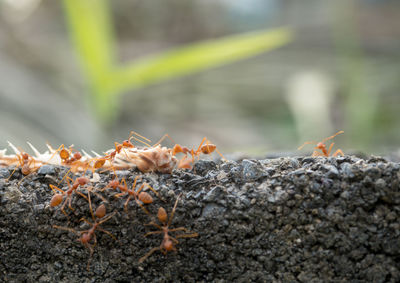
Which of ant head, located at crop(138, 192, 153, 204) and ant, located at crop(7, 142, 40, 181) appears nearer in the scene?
ant head, located at crop(138, 192, 153, 204)

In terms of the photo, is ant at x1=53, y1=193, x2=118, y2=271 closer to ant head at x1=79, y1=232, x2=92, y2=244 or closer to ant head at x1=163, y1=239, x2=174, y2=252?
ant head at x1=79, y1=232, x2=92, y2=244

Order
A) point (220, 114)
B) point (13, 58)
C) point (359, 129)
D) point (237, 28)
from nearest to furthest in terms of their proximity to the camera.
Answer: point (359, 129), point (13, 58), point (220, 114), point (237, 28)

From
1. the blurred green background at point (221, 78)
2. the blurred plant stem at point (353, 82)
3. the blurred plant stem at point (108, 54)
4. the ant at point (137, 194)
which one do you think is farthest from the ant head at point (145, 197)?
the blurred plant stem at point (353, 82)

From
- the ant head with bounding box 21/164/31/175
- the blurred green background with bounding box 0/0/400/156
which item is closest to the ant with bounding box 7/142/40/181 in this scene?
the ant head with bounding box 21/164/31/175

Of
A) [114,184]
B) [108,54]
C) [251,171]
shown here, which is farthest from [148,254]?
[108,54]

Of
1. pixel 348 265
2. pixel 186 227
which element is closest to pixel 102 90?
pixel 186 227

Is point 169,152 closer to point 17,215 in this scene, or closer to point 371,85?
point 17,215

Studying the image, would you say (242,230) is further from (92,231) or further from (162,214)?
(92,231)
